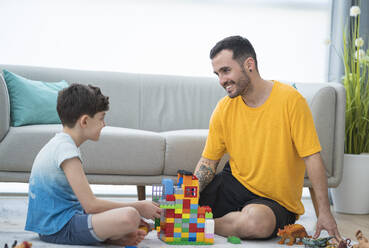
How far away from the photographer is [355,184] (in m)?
3.10

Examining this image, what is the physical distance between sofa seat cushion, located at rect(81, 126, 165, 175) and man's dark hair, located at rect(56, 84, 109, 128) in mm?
789

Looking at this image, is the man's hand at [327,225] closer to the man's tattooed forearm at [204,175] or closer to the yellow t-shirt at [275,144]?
the yellow t-shirt at [275,144]

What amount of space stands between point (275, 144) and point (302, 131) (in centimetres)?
13

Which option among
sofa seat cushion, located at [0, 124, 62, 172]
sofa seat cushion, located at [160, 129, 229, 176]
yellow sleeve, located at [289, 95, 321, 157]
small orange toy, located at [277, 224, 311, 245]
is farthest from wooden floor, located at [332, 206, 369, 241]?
sofa seat cushion, located at [0, 124, 62, 172]

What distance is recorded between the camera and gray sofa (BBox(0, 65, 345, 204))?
2.51m

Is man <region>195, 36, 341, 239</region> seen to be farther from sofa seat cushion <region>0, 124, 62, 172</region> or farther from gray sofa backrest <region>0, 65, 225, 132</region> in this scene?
gray sofa backrest <region>0, 65, 225, 132</region>

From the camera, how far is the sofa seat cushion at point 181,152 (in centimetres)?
264

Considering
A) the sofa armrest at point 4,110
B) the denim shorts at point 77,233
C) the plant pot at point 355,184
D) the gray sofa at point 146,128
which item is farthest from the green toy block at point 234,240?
the plant pot at point 355,184

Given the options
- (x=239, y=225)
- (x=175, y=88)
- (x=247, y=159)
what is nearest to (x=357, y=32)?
(x=175, y=88)

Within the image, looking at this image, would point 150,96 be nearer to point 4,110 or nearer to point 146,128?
point 146,128

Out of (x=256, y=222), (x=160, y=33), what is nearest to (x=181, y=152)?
(x=256, y=222)

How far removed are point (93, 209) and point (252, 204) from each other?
71 centimetres

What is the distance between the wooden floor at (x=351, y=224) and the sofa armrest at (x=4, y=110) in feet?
6.01

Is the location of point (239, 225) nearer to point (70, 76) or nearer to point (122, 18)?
point (70, 76)
